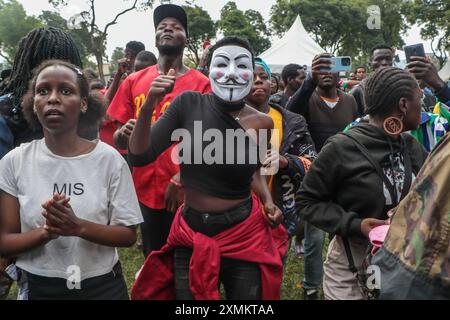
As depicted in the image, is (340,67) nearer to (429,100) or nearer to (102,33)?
(429,100)

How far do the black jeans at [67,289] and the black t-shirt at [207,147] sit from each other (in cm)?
59

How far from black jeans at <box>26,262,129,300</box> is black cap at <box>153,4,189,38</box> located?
1967 millimetres

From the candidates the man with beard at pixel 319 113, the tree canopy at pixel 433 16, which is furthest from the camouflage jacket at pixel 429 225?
the tree canopy at pixel 433 16

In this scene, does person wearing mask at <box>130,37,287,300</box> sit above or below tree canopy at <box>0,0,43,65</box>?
below

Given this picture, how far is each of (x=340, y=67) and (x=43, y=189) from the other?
275cm

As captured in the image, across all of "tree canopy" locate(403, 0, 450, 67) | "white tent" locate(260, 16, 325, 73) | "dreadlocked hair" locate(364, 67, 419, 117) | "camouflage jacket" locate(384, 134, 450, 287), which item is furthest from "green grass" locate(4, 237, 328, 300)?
"tree canopy" locate(403, 0, 450, 67)

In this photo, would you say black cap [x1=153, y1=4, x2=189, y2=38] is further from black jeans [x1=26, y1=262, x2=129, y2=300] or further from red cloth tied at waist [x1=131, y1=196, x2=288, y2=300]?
black jeans [x1=26, y1=262, x2=129, y2=300]

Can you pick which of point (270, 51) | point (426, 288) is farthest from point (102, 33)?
point (426, 288)

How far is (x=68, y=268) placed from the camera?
1.91 metres

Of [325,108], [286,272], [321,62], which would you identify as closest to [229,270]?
[321,62]

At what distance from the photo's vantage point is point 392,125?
2.30 m

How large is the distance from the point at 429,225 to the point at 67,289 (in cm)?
144

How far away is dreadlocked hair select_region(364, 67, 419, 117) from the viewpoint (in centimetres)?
227

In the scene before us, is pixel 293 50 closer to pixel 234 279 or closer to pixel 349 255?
pixel 349 255
